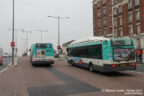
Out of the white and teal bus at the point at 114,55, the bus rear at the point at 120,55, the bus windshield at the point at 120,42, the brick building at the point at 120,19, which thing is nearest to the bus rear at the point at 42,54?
the white and teal bus at the point at 114,55

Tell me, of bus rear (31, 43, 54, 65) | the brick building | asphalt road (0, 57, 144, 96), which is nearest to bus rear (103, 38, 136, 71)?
asphalt road (0, 57, 144, 96)

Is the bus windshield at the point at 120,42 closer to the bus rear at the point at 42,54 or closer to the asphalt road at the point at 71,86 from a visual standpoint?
the asphalt road at the point at 71,86

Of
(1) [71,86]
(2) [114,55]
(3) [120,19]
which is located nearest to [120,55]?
(2) [114,55]

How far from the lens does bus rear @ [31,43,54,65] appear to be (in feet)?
57.1

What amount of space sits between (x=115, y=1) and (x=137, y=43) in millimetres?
13698

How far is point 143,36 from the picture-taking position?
1131 inches

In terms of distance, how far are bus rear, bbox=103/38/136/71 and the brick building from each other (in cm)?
1978

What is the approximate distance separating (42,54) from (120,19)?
24.9 meters

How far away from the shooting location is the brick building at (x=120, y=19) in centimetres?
2997

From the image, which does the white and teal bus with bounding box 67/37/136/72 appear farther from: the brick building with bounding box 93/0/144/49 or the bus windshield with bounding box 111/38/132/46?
the brick building with bounding box 93/0/144/49

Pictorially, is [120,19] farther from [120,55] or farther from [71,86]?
[71,86]

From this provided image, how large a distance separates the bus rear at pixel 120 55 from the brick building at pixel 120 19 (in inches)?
779

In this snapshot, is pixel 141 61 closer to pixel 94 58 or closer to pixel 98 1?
pixel 94 58

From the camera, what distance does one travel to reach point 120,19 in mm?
36188
